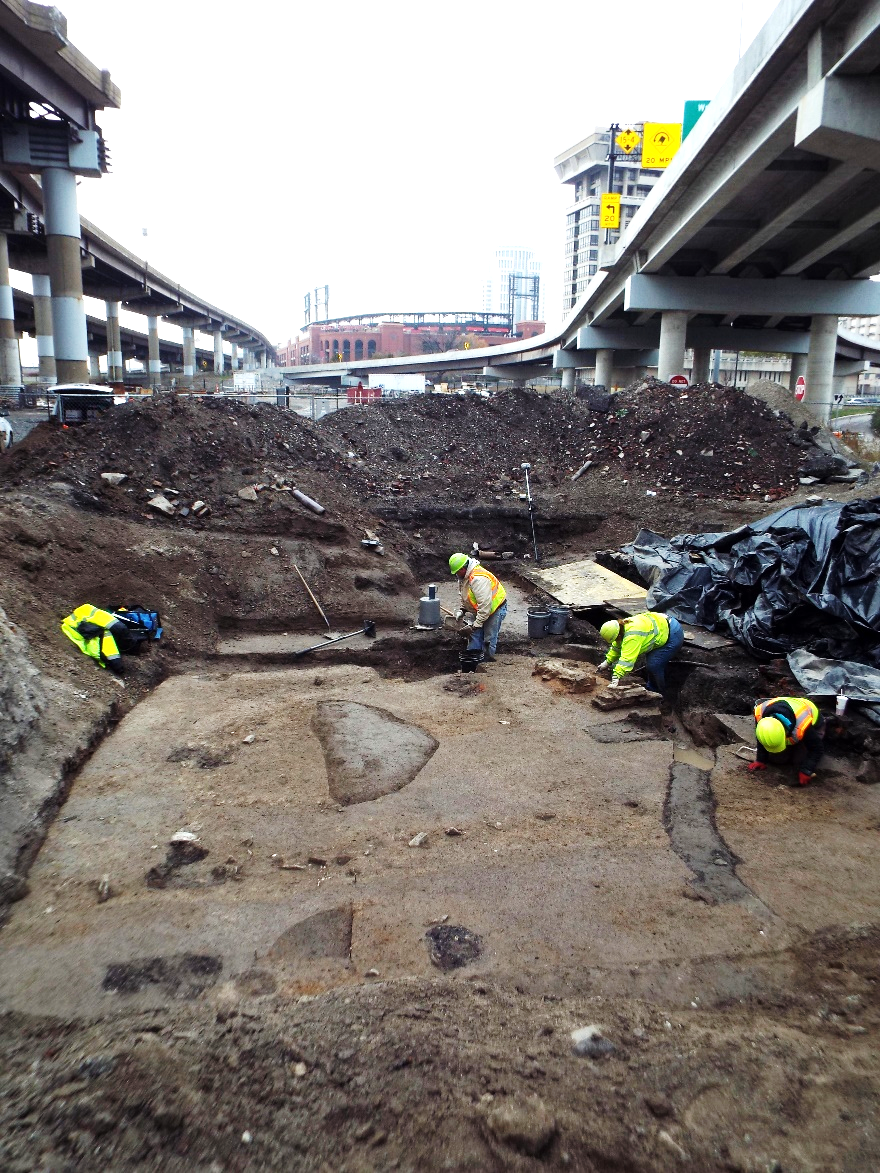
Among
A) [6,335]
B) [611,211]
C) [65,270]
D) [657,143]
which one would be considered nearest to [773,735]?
[657,143]

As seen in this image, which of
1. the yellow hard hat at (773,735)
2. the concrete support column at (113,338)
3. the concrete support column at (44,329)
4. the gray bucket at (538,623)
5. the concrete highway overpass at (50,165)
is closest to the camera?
the yellow hard hat at (773,735)

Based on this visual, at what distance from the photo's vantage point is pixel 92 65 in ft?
81.9

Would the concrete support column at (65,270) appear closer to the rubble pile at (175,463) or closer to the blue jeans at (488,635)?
the rubble pile at (175,463)

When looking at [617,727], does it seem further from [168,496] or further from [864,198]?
[864,198]

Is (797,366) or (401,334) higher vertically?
(401,334)

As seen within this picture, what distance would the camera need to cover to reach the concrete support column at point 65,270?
26.5 m

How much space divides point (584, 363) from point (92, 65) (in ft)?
96.3

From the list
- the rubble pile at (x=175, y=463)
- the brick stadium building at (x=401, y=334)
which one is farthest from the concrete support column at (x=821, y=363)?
the brick stadium building at (x=401, y=334)

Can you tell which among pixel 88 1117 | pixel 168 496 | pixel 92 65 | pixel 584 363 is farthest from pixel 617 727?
pixel 584 363

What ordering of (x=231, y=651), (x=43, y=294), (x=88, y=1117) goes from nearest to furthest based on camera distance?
(x=88, y=1117)
(x=231, y=651)
(x=43, y=294)

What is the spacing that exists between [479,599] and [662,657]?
7.89 feet

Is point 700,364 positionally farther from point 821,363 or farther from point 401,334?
point 401,334

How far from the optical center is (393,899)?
15.4 ft

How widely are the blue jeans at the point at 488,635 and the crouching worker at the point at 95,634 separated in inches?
177
